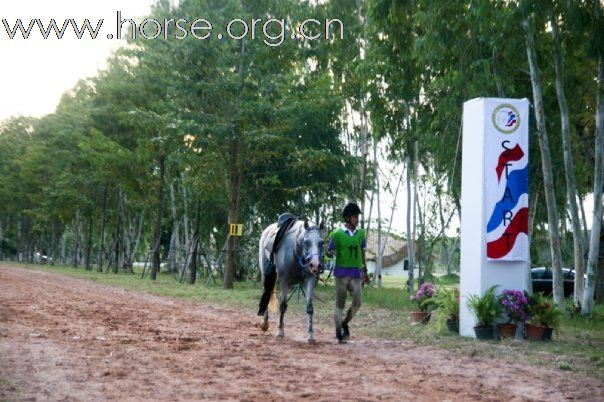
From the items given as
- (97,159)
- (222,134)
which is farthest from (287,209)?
(97,159)

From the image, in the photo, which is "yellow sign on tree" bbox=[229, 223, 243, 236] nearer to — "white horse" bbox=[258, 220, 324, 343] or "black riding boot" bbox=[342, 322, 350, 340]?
"white horse" bbox=[258, 220, 324, 343]

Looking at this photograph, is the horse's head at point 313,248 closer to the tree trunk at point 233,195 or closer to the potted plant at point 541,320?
the potted plant at point 541,320

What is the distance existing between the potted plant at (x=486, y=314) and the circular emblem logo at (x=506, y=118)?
3126 millimetres

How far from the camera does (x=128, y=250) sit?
6359 centimetres

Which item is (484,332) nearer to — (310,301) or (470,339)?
(470,339)

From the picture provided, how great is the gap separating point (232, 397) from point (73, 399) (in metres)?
1.48

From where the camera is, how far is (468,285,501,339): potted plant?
503 inches

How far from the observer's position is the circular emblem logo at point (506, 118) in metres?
13.7

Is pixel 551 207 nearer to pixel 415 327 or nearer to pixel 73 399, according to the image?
pixel 415 327

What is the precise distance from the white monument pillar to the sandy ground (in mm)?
2102

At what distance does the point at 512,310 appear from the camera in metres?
12.7

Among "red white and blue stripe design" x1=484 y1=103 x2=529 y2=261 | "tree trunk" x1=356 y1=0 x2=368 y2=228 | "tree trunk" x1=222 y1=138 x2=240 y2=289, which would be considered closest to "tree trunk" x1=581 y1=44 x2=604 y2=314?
"red white and blue stripe design" x1=484 y1=103 x2=529 y2=261

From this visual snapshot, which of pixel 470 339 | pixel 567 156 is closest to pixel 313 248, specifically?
pixel 470 339

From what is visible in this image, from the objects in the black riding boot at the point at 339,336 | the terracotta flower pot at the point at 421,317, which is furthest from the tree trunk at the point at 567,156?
the black riding boot at the point at 339,336
